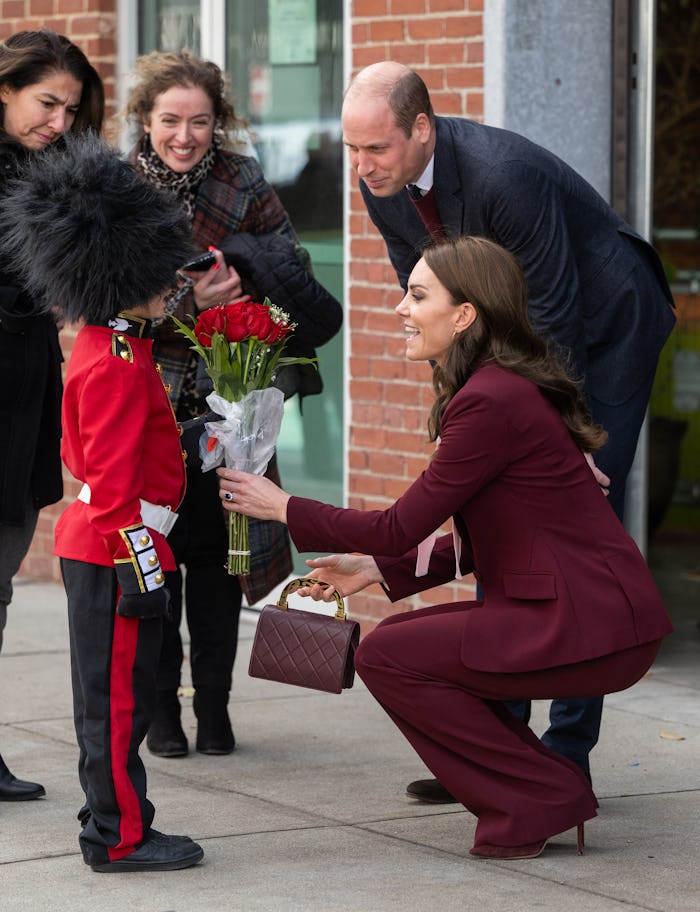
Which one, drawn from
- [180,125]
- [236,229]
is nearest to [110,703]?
[236,229]

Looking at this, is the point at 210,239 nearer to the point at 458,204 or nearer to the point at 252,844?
the point at 458,204

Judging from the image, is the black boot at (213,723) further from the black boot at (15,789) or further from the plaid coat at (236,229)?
the black boot at (15,789)

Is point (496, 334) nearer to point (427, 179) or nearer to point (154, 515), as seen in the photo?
point (427, 179)

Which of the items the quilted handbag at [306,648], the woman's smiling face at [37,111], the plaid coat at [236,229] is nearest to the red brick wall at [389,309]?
the plaid coat at [236,229]

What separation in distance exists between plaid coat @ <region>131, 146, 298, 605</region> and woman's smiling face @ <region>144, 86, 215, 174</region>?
10cm

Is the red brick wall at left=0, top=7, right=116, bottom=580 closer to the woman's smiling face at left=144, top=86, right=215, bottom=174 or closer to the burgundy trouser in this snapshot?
the woman's smiling face at left=144, top=86, right=215, bottom=174

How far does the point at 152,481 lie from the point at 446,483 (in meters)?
0.69

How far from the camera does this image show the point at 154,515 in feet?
14.1

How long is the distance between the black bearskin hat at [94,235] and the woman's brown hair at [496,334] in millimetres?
668

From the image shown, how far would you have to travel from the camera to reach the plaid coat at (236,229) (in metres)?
5.44

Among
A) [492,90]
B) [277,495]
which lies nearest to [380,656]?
[277,495]

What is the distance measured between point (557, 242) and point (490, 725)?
129 cm

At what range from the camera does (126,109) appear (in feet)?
18.3

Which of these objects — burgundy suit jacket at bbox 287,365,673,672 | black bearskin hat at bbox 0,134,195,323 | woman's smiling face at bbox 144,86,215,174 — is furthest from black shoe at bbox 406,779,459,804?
woman's smiling face at bbox 144,86,215,174
